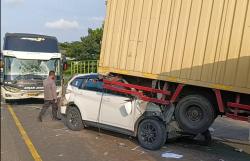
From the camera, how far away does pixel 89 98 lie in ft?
40.4

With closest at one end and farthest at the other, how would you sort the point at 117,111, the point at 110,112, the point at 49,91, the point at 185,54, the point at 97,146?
the point at 185,54, the point at 97,146, the point at 117,111, the point at 110,112, the point at 49,91

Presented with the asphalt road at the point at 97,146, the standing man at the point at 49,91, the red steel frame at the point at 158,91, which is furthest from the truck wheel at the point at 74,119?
the standing man at the point at 49,91

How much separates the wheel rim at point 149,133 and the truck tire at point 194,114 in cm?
60

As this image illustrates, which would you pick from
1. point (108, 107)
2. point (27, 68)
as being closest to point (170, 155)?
point (108, 107)

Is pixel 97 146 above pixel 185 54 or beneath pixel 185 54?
beneath

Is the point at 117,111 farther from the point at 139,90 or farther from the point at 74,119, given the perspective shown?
the point at 74,119

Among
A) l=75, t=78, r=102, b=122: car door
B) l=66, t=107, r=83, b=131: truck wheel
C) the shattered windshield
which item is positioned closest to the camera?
l=75, t=78, r=102, b=122: car door

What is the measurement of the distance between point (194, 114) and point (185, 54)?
4.27 feet

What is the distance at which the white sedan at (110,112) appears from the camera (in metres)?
10.5

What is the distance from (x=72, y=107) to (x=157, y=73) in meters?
3.47

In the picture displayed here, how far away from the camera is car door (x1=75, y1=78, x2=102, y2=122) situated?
1207 centimetres

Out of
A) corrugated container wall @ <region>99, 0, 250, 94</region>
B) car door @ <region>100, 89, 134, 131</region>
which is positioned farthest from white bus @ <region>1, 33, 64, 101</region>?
A: corrugated container wall @ <region>99, 0, 250, 94</region>

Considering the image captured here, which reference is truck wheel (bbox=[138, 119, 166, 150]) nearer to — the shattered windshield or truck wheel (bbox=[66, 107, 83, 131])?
truck wheel (bbox=[66, 107, 83, 131])

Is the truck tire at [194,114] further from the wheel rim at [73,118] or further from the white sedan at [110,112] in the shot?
the wheel rim at [73,118]
